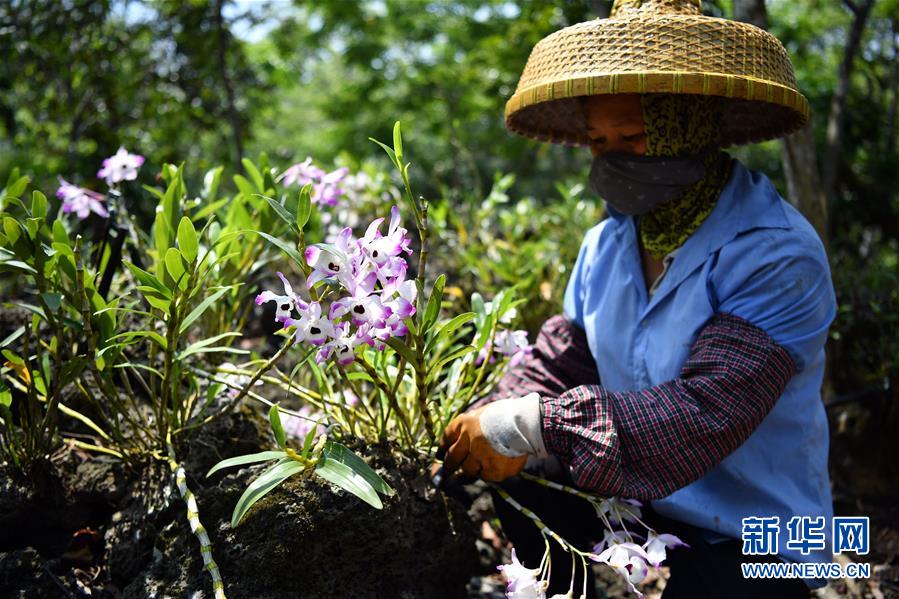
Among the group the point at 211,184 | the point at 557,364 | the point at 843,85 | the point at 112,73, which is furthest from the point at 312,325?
the point at 112,73

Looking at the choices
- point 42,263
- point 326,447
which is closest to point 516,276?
point 326,447

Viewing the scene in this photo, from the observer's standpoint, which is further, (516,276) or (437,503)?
(516,276)

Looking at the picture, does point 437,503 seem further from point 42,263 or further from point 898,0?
point 898,0

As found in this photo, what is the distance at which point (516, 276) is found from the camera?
2.90 m

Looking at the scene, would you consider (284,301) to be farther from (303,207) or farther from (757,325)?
(757,325)

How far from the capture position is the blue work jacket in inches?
62.7

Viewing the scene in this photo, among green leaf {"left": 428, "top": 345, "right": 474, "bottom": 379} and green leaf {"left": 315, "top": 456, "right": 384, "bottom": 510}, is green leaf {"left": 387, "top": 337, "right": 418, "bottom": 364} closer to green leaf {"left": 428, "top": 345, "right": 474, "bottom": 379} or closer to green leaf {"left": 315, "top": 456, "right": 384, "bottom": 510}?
green leaf {"left": 428, "top": 345, "right": 474, "bottom": 379}

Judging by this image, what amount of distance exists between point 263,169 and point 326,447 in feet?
3.20

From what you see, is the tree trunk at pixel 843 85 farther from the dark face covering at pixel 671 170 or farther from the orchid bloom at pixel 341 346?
the orchid bloom at pixel 341 346

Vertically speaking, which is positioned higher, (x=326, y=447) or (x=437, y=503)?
(x=326, y=447)

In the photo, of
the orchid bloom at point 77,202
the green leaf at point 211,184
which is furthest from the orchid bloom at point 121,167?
the green leaf at point 211,184

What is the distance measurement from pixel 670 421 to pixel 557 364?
54cm

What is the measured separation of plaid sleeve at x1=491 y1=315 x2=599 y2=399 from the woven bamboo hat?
2.13 ft

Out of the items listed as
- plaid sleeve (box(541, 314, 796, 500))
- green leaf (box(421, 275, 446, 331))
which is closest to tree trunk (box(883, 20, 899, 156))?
plaid sleeve (box(541, 314, 796, 500))
